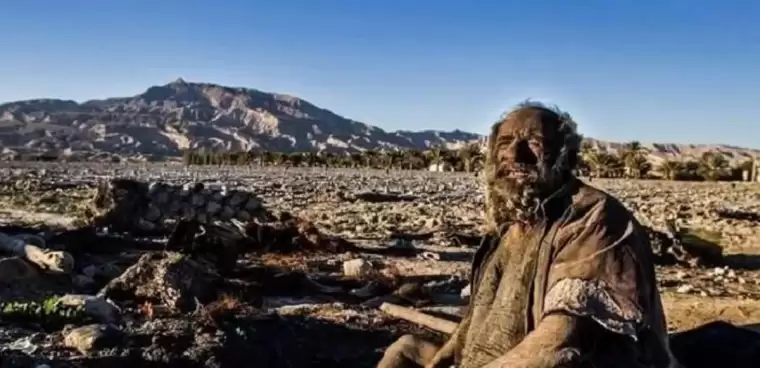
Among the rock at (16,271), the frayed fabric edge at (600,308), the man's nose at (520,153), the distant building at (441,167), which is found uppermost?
the man's nose at (520,153)

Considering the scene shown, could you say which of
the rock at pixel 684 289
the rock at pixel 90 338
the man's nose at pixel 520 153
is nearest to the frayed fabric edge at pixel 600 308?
the man's nose at pixel 520 153

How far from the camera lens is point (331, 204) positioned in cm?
3328

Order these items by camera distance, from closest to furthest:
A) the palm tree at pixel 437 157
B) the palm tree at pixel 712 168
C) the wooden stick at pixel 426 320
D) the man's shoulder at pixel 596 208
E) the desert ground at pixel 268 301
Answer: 1. the man's shoulder at pixel 596 208
2. the wooden stick at pixel 426 320
3. the desert ground at pixel 268 301
4. the palm tree at pixel 712 168
5. the palm tree at pixel 437 157

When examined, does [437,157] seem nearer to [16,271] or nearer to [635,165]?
[635,165]

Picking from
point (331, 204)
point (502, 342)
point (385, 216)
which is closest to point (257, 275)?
point (502, 342)

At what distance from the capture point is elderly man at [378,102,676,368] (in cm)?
315

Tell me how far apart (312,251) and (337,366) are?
310 inches

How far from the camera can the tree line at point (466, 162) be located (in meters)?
82.4

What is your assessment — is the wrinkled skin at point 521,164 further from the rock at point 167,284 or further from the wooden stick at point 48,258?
the wooden stick at point 48,258

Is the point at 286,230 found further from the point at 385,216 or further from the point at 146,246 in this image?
the point at 385,216

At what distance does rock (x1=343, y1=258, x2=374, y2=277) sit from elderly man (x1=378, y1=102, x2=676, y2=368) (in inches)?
365

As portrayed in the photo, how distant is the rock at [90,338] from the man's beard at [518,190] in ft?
18.6

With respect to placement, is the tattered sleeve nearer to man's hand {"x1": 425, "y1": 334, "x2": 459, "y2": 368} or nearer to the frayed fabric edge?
the frayed fabric edge

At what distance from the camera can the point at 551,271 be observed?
3.38 m
